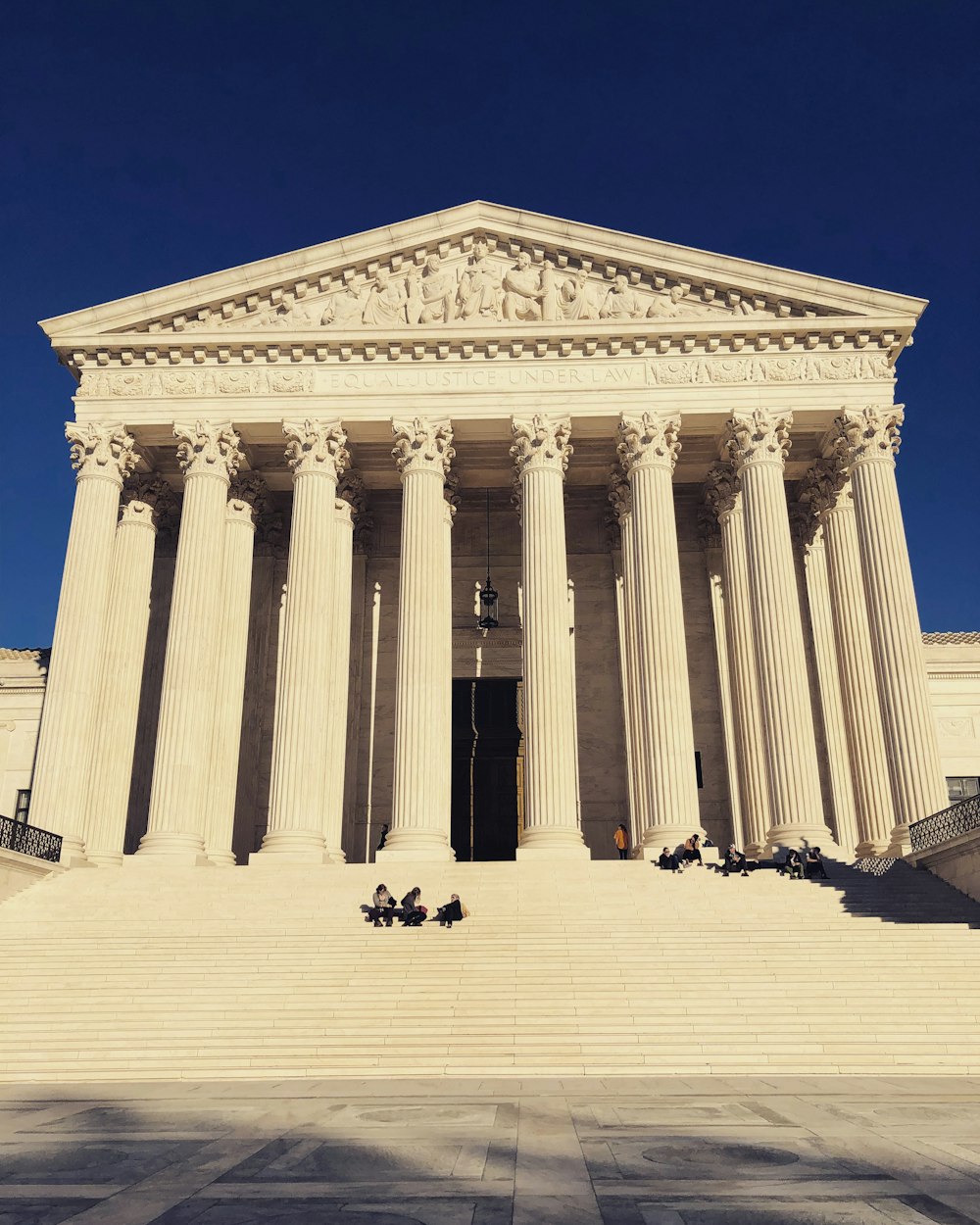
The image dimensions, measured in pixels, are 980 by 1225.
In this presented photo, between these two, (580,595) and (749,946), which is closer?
(749,946)

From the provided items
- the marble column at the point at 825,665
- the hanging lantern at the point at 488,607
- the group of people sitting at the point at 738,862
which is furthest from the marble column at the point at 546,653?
the marble column at the point at 825,665

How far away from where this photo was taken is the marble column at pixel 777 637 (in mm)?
27781

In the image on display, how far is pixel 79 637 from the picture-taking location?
30.0 m

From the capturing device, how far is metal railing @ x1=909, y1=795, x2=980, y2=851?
920 inches

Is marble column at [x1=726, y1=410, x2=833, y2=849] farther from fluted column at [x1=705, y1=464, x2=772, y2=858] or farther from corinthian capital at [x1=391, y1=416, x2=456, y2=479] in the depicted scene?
corinthian capital at [x1=391, y1=416, x2=456, y2=479]

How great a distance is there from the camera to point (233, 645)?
107 feet

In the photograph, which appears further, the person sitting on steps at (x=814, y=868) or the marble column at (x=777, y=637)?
the marble column at (x=777, y=637)

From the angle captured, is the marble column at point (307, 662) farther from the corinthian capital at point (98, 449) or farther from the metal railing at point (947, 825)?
the metal railing at point (947, 825)

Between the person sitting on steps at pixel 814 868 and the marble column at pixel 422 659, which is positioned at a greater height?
the marble column at pixel 422 659

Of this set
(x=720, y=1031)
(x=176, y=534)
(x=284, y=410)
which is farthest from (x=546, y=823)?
(x=176, y=534)

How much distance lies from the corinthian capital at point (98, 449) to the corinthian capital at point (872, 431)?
942 inches

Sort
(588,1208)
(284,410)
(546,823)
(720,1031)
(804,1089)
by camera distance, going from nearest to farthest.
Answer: (588,1208) < (804,1089) < (720,1031) < (546,823) < (284,410)

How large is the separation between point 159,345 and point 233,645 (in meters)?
10.5

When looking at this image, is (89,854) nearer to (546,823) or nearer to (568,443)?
(546,823)
